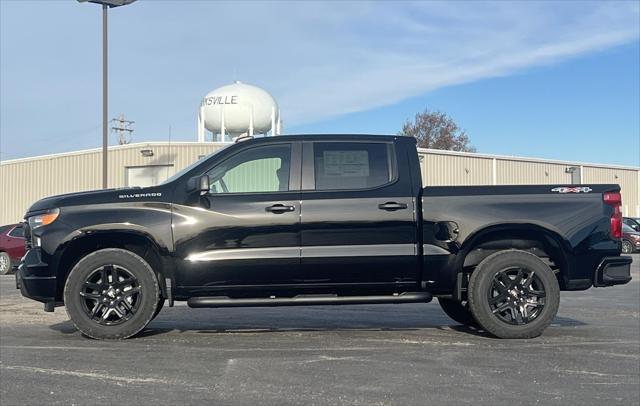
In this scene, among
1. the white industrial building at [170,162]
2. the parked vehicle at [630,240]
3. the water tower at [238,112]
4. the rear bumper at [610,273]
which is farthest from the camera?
the water tower at [238,112]

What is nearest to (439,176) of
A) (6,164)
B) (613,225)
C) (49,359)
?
(6,164)

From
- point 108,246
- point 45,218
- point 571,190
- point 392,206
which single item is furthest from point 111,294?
point 571,190

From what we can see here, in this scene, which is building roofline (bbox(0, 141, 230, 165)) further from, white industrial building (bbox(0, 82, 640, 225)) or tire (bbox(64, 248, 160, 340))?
tire (bbox(64, 248, 160, 340))

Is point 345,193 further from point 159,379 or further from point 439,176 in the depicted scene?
point 439,176

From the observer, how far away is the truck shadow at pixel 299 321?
22.2ft

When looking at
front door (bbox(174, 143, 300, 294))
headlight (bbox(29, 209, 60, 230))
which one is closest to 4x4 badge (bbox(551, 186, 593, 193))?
front door (bbox(174, 143, 300, 294))

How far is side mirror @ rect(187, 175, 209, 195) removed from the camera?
592 centimetres

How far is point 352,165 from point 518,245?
184 cm

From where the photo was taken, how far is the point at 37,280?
5.95 m

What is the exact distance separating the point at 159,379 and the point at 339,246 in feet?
6.92

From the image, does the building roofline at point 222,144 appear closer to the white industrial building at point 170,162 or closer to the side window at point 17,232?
the white industrial building at point 170,162

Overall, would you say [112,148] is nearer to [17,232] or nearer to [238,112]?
[238,112]

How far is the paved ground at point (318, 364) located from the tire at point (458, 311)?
217mm

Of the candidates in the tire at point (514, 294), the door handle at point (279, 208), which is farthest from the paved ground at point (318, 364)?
the door handle at point (279, 208)
